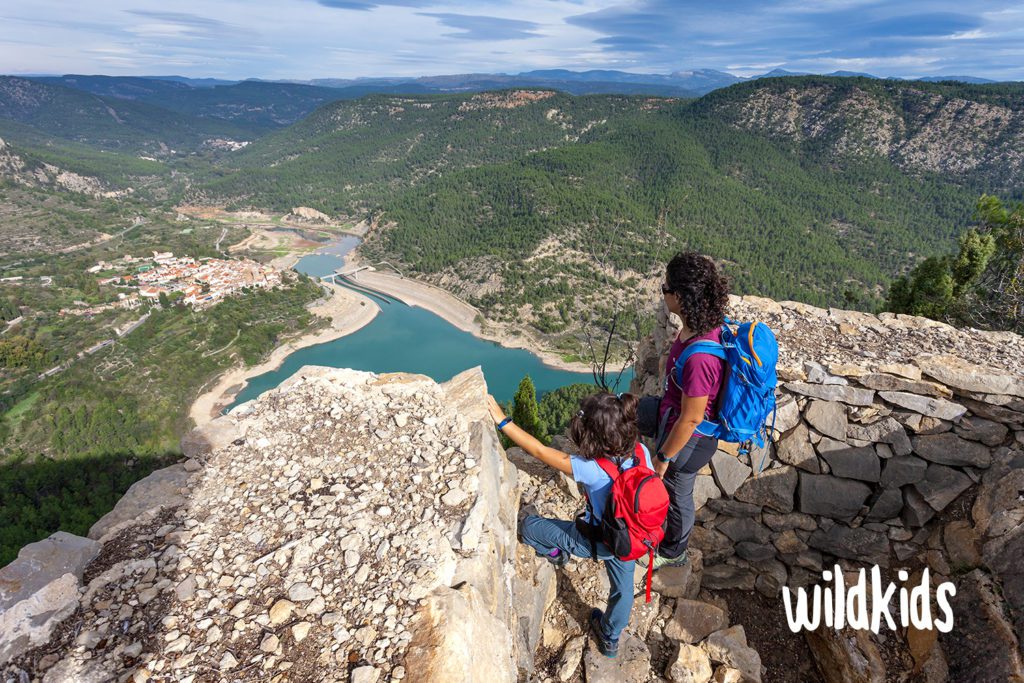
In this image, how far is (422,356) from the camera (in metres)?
59.8

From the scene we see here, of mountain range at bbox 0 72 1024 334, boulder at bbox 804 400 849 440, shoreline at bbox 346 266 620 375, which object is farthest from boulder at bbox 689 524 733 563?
mountain range at bbox 0 72 1024 334

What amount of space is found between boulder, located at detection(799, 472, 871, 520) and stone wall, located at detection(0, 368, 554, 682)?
321cm

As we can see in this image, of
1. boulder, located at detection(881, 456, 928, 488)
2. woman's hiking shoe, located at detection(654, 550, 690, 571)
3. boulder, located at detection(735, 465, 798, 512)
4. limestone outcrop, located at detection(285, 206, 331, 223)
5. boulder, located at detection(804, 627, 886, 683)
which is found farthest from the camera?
limestone outcrop, located at detection(285, 206, 331, 223)

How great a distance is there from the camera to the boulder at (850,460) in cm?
529

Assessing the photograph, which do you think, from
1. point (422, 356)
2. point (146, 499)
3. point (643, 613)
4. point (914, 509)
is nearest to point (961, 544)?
point (914, 509)

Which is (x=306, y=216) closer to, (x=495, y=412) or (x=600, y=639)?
(x=495, y=412)

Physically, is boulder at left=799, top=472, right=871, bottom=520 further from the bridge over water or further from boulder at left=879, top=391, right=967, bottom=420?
the bridge over water

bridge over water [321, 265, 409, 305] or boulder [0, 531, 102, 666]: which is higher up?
boulder [0, 531, 102, 666]

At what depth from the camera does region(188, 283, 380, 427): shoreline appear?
153 feet

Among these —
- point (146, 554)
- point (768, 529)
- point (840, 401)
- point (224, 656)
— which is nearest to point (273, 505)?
point (146, 554)

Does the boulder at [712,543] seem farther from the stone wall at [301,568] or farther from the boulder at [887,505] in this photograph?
the stone wall at [301,568]

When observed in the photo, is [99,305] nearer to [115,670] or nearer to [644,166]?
[115,670]

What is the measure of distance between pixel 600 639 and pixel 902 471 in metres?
3.76

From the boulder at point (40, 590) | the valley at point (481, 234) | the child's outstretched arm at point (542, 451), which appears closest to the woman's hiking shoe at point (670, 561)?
the child's outstretched arm at point (542, 451)
